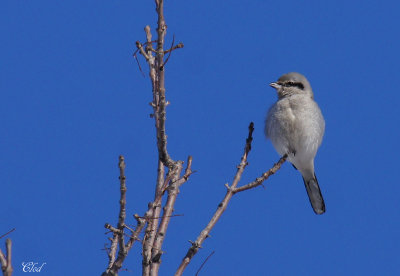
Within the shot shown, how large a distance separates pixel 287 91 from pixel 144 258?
13.4 ft

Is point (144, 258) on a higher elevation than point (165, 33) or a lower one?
lower

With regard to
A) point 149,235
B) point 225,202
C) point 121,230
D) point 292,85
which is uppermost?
point 292,85

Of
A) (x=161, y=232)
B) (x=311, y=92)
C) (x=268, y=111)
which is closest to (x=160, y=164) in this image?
(x=161, y=232)

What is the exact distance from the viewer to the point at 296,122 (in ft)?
18.2

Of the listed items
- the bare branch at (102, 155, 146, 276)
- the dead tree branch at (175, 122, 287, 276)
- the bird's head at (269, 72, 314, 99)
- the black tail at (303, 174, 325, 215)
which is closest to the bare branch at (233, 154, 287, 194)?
the dead tree branch at (175, 122, 287, 276)

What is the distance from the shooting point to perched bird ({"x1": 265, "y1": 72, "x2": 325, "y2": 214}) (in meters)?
5.56

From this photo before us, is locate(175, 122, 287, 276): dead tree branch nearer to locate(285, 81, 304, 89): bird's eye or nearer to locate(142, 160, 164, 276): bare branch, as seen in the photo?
locate(142, 160, 164, 276): bare branch

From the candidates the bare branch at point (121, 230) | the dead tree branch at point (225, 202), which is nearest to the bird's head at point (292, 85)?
the dead tree branch at point (225, 202)

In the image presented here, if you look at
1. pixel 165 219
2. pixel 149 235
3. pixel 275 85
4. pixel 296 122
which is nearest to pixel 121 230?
pixel 149 235

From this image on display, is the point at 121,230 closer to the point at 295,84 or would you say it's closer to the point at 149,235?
the point at 149,235

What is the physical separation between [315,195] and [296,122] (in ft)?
4.21

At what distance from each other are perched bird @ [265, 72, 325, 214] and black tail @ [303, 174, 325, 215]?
430mm

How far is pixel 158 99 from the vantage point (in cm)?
270

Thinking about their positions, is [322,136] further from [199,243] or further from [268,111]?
[199,243]
